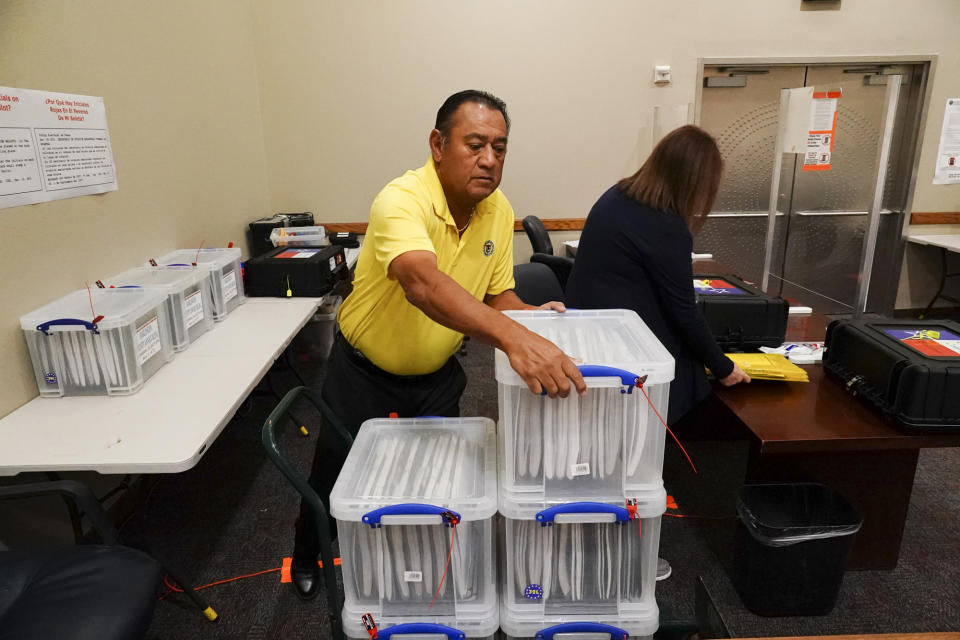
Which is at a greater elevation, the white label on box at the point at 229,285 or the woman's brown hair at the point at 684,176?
the woman's brown hair at the point at 684,176

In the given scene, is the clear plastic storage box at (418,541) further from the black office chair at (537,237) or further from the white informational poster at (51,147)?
the black office chair at (537,237)

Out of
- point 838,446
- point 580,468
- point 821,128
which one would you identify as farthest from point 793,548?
point 821,128

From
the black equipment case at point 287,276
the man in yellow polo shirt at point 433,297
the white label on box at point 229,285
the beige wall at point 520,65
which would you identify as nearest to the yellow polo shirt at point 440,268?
the man in yellow polo shirt at point 433,297

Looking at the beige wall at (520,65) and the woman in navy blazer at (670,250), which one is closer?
the woman in navy blazer at (670,250)

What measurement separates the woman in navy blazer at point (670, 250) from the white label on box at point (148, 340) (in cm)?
146

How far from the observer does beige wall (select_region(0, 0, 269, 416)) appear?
1842 mm

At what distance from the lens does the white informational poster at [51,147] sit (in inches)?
70.6

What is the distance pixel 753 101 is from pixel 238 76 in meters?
3.64

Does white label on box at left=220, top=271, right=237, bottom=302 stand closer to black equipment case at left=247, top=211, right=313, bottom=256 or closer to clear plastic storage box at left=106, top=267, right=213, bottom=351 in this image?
clear plastic storage box at left=106, top=267, right=213, bottom=351

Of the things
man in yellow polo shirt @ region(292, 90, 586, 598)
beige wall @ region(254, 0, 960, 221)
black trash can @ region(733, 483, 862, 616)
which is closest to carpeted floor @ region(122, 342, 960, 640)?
black trash can @ region(733, 483, 862, 616)

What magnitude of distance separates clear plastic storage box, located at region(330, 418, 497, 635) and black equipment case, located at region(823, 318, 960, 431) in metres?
1.09

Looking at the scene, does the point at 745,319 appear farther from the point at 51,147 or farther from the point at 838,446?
the point at 51,147

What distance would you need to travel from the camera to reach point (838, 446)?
1.51 meters

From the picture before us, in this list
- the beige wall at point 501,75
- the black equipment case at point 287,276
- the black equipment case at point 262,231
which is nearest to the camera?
the black equipment case at point 287,276
